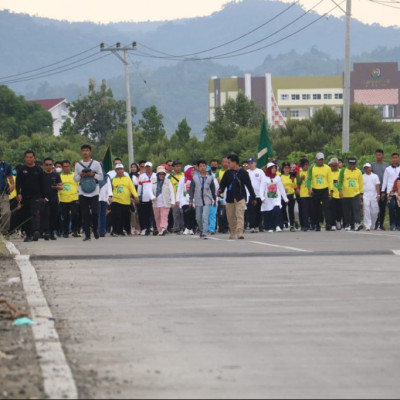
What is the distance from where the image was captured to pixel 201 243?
913 inches

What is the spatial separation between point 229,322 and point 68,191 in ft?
63.1

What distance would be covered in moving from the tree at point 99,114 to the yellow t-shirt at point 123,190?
101464mm

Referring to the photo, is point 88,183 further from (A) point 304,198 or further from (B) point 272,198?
(A) point 304,198

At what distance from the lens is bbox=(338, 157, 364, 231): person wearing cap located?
31.3 m

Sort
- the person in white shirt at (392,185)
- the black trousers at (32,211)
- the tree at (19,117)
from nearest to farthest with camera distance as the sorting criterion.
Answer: the black trousers at (32,211) < the person in white shirt at (392,185) < the tree at (19,117)

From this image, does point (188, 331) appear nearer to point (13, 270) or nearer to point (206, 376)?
point (206, 376)

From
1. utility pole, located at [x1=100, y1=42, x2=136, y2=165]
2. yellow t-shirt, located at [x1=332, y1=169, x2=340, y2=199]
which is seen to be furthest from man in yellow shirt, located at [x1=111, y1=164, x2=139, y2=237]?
utility pole, located at [x1=100, y1=42, x2=136, y2=165]

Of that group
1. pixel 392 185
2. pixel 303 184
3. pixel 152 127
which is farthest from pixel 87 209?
pixel 152 127

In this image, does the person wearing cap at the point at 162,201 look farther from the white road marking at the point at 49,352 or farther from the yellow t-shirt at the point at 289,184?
the white road marking at the point at 49,352

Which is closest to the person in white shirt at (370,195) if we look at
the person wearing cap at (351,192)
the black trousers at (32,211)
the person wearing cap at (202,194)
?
the person wearing cap at (351,192)

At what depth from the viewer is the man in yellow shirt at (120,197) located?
31.0 m

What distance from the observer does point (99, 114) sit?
134 meters

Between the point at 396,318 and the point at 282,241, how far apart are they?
1222cm

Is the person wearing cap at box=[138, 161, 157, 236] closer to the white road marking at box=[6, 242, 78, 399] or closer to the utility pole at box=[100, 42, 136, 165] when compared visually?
the white road marking at box=[6, 242, 78, 399]
